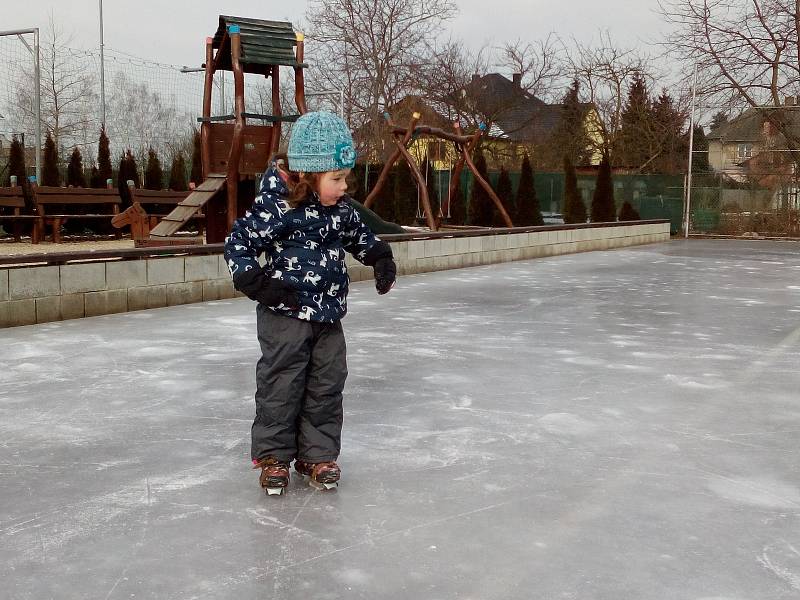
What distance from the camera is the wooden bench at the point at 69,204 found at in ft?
47.6

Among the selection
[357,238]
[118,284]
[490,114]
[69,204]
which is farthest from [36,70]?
[490,114]

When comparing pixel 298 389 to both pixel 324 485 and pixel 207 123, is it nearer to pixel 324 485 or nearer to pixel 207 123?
pixel 324 485

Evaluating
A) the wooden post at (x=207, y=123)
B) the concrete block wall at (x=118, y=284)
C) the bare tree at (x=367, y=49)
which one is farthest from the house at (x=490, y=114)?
the concrete block wall at (x=118, y=284)

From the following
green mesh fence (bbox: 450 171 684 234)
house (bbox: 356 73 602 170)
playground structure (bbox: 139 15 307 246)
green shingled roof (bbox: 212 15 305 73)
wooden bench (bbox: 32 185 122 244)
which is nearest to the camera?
playground structure (bbox: 139 15 307 246)

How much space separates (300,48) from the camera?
12867 mm

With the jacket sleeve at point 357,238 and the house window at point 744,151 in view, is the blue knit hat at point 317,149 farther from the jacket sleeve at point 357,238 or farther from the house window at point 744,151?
the house window at point 744,151

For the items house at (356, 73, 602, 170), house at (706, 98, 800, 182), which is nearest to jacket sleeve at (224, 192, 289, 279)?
house at (706, 98, 800, 182)

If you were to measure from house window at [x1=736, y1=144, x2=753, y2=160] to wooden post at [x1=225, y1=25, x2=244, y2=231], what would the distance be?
51.3 feet

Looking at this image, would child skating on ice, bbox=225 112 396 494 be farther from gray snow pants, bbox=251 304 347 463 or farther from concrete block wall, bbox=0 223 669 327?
concrete block wall, bbox=0 223 669 327

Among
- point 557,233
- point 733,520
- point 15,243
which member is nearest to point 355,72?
point 557,233

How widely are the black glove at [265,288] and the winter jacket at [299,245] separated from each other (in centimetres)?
3

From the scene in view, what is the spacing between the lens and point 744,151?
23516mm

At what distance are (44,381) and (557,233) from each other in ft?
41.5

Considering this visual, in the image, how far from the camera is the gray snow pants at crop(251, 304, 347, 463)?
3.30 metres
